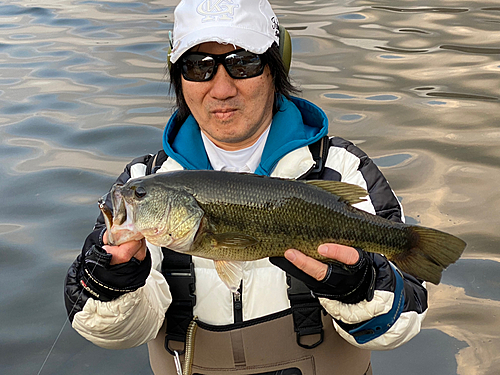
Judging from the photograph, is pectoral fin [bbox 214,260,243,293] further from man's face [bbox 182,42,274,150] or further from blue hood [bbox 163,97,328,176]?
man's face [bbox 182,42,274,150]

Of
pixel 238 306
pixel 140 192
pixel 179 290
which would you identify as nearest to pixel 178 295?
pixel 179 290

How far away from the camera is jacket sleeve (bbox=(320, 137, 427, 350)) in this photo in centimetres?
318

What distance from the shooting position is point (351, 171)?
3.66 meters

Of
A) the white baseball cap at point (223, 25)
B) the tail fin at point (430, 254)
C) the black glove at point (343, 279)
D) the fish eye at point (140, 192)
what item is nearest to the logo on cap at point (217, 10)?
the white baseball cap at point (223, 25)

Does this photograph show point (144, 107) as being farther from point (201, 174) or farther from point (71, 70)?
point (201, 174)

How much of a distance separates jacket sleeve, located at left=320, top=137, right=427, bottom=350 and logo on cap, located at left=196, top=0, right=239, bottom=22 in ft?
3.58

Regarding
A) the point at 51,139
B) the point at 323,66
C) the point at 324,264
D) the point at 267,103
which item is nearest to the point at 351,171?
the point at 267,103

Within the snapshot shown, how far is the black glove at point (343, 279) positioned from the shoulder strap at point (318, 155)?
2.36 feet

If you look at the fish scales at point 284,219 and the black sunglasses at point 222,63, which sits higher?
the black sunglasses at point 222,63

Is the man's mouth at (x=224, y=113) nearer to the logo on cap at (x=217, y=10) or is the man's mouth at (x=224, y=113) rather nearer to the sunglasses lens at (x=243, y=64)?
the sunglasses lens at (x=243, y=64)

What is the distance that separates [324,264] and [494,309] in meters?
2.83

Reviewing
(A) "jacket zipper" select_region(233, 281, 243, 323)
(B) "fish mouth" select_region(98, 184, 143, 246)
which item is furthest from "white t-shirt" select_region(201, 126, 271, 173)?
(B) "fish mouth" select_region(98, 184, 143, 246)

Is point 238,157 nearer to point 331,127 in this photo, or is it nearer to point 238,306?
point 238,306

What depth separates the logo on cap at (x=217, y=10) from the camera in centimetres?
357
